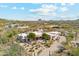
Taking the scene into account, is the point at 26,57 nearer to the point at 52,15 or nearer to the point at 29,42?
the point at 29,42

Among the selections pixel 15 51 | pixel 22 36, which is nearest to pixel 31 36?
pixel 22 36

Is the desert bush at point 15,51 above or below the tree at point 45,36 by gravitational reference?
below

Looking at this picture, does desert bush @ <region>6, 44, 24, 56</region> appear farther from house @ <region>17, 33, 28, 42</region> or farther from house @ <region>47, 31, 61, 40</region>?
house @ <region>47, 31, 61, 40</region>

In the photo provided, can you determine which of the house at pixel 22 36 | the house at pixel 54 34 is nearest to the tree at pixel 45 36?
the house at pixel 54 34

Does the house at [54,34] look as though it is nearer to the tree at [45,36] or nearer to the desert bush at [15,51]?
the tree at [45,36]

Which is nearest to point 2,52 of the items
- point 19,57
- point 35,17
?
point 19,57

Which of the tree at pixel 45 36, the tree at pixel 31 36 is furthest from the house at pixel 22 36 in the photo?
the tree at pixel 45 36

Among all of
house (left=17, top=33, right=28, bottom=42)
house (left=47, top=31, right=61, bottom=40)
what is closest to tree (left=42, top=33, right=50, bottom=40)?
house (left=47, top=31, right=61, bottom=40)

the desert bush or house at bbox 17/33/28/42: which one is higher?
house at bbox 17/33/28/42

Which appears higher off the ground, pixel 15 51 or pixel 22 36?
pixel 22 36

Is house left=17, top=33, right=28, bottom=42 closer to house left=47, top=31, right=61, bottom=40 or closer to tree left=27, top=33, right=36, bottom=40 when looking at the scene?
tree left=27, top=33, right=36, bottom=40

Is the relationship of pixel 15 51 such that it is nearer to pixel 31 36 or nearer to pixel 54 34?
pixel 31 36
